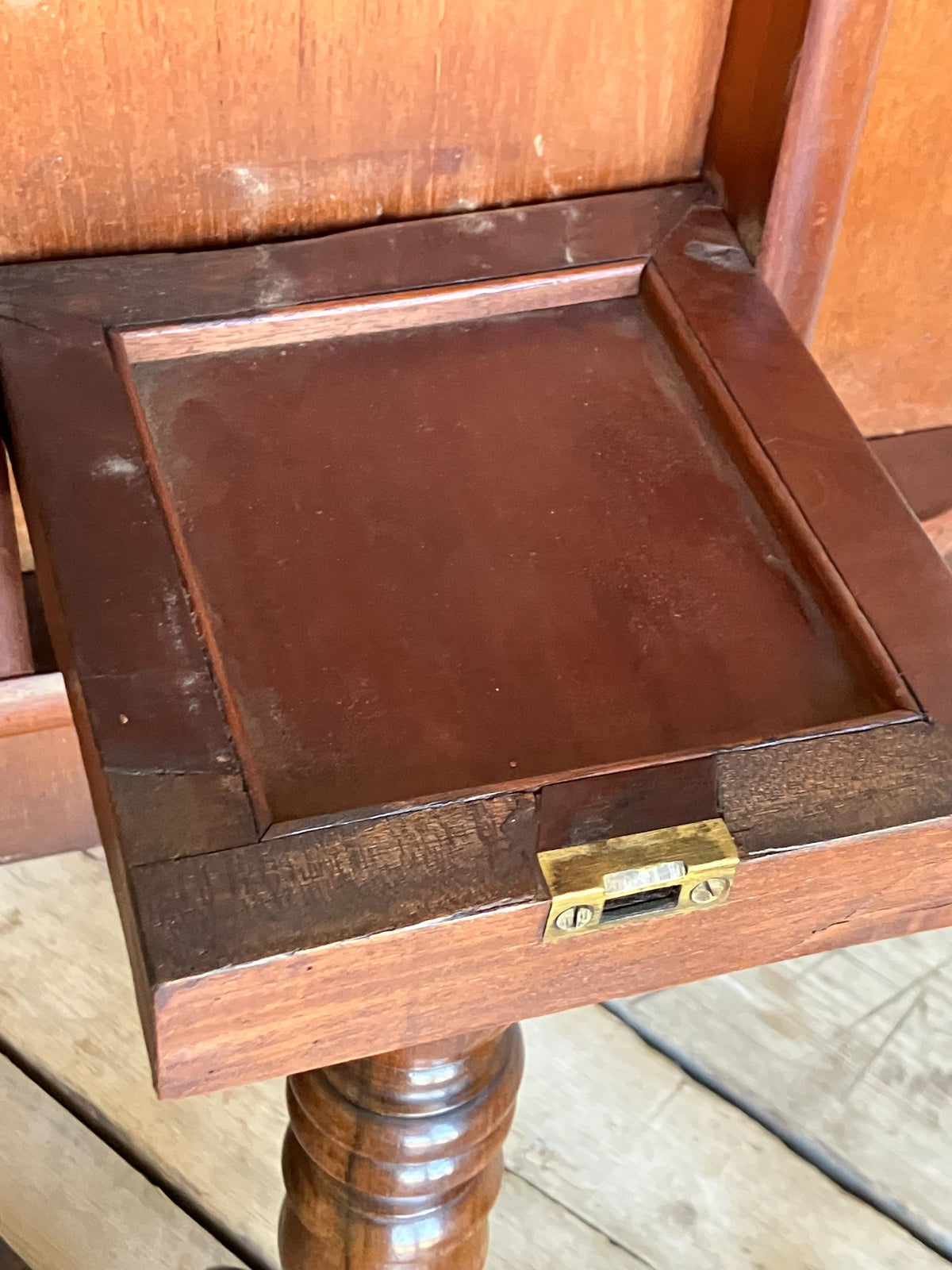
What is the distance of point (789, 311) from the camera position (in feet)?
2.45

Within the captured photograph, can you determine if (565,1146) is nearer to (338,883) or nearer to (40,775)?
(40,775)

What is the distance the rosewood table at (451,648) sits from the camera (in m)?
0.48

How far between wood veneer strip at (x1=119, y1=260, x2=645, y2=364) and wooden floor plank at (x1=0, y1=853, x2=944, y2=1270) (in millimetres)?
529

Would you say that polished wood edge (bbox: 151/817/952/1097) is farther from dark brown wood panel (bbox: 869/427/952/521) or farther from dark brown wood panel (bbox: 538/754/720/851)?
dark brown wood panel (bbox: 869/427/952/521)

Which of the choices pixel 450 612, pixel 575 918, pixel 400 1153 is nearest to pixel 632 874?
pixel 575 918

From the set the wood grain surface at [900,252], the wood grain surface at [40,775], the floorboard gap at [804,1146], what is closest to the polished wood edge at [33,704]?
the wood grain surface at [40,775]

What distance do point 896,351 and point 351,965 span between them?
60cm

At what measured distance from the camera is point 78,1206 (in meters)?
0.89

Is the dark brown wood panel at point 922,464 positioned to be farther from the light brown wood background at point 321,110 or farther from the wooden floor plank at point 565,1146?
the wooden floor plank at point 565,1146

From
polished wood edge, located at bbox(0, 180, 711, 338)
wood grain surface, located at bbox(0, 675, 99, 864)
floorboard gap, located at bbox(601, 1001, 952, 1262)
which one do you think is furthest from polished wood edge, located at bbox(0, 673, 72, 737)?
floorboard gap, located at bbox(601, 1001, 952, 1262)

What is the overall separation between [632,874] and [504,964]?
0.06m

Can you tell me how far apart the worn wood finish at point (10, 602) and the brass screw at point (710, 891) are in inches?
17.0

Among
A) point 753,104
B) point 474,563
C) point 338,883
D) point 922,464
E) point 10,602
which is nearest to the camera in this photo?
point 338,883

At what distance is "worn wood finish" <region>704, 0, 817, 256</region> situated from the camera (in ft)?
2.17
